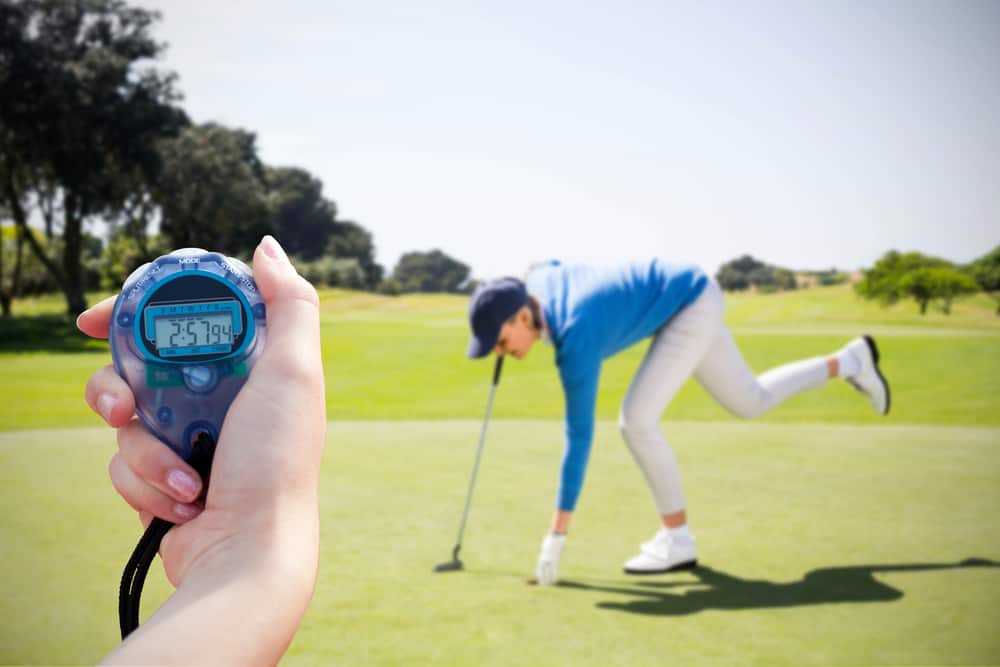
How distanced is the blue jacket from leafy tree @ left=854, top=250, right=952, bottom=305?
2884 centimetres

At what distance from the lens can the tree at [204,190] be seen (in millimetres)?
29906

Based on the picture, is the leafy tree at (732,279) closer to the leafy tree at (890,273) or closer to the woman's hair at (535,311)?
the leafy tree at (890,273)

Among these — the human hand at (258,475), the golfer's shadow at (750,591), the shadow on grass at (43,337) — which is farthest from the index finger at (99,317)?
the shadow on grass at (43,337)

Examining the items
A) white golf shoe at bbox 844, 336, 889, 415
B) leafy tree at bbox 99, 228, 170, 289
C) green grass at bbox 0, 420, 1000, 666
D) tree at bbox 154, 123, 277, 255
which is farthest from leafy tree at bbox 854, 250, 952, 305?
leafy tree at bbox 99, 228, 170, 289

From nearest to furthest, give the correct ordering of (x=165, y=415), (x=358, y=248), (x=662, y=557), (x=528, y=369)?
(x=165, y=415)
(x=662, y=557)
(x=528, y=369)
(x=358, y=248)

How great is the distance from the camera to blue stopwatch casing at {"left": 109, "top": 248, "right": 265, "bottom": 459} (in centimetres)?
136

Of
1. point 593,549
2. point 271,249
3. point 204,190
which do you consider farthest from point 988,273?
point 271,249

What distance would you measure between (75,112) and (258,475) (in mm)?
25796

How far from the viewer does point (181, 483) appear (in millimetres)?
1234

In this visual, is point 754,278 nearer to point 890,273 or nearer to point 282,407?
point 890,273

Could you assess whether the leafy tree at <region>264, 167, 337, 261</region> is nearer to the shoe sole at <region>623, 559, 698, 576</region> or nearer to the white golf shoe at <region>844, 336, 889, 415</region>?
the white golf shoe at <region>844, 336, 889, 415</region>

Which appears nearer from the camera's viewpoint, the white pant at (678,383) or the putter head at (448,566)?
the putter head at (448,566)

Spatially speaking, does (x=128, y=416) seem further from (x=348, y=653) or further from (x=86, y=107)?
(x=86, y=107)

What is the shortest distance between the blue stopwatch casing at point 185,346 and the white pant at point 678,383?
2683 mm
